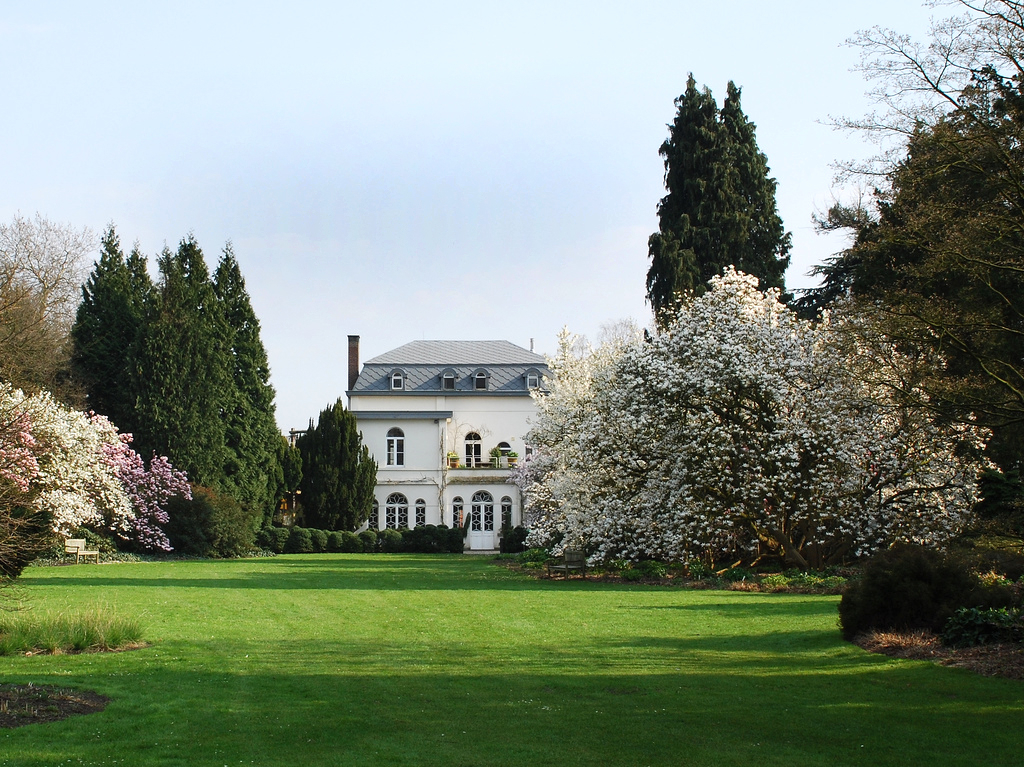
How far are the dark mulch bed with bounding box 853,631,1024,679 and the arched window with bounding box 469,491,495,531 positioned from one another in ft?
140

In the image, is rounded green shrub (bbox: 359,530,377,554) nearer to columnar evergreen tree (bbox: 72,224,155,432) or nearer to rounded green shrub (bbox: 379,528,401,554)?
rounded green shrub (bbox: 379,528,401,554)

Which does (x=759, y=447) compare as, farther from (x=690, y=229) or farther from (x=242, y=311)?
(x=242, y=311)

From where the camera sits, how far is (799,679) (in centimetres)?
995

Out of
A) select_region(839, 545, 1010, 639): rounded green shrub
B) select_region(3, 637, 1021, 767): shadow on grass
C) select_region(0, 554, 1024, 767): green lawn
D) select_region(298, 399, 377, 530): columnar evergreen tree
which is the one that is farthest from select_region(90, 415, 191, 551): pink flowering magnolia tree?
select_region(839, 545, 1010, 639): rounded green shrub

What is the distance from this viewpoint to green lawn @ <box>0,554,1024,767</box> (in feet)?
23.4

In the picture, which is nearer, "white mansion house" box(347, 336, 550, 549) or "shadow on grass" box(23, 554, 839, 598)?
"shadow on grass" box(23, 554, 839, 598)

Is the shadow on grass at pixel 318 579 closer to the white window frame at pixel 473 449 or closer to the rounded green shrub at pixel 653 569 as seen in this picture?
the rounded green shrub at pixel 653 569

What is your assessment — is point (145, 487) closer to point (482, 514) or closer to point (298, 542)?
point (298, 542)

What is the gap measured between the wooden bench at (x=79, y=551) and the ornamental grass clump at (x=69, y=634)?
20270 millimetres

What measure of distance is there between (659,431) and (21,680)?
1609cm

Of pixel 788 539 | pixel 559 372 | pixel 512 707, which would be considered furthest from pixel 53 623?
pixel 559 372

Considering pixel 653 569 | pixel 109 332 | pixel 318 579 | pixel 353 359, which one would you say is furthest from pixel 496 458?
pixel 653 569

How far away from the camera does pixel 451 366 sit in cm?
5781

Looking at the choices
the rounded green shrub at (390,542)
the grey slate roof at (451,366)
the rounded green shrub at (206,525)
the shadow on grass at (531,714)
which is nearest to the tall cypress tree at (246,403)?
the rounded green shrub at (206,525)
